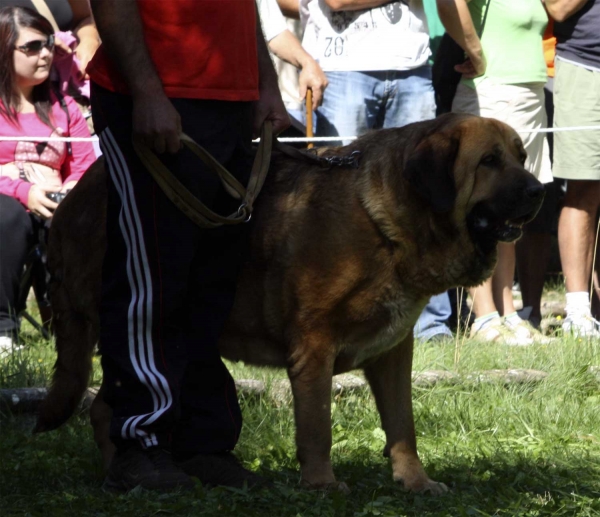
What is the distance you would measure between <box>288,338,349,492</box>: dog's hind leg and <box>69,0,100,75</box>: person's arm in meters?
3.90

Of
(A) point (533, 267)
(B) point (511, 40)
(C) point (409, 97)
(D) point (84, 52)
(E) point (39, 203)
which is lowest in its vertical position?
(A) point (533, 267)

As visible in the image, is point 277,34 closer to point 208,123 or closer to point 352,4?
point 352,4

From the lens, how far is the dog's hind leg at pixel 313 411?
3.88 m

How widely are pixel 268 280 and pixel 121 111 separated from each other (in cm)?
84

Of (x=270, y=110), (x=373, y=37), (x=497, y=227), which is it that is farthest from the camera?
(x=373, y=37)

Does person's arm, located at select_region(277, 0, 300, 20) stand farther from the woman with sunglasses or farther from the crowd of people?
the woman with sunglasses

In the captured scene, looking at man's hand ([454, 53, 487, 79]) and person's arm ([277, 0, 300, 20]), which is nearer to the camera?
man's hand ([454, 53, 487, 79])

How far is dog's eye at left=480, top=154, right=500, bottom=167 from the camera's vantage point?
3.99 metres

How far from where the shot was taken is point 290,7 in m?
7.11

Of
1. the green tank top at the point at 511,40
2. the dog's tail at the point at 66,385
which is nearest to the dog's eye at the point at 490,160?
the dog's tail at the point at 66,385

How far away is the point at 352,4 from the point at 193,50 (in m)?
2.95

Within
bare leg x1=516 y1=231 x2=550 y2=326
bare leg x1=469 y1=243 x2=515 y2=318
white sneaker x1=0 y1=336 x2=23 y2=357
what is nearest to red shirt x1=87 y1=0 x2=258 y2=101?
white sneaker x1=0 y1=336 x2=23 y2=357

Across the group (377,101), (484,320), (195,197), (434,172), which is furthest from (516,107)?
(195,197)

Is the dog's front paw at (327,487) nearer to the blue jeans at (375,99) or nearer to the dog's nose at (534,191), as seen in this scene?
the dog's nose at (534,191)
